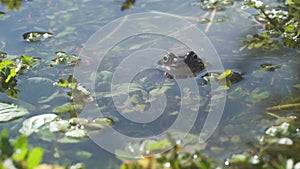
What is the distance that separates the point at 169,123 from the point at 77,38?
0.87 metres

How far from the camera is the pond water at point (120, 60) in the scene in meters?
1.68

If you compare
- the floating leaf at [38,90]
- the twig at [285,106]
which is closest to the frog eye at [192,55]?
the twig at [285,106]

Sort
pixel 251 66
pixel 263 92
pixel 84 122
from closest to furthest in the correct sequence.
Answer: pixel 84 122 → pixel 263 92 → pixel 251 66

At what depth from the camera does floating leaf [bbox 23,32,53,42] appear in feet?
7.98

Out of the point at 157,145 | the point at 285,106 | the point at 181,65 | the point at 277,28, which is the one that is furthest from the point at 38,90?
the point at 277,28

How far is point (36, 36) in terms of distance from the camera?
2451 mm

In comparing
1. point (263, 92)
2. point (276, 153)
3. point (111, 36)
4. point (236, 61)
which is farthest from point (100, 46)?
point (276, 153)

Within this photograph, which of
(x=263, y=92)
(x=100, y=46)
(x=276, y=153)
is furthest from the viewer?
(x=100, y=46)

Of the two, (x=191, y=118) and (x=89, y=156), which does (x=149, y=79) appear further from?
(x=89, y=156)

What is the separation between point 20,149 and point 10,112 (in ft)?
2.03

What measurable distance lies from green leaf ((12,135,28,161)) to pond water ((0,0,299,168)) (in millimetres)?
342

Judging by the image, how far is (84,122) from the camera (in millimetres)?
1776

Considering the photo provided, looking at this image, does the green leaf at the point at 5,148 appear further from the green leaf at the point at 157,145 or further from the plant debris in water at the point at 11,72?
the plant debris in water at the point at 11,72

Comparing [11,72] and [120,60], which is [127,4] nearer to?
[120,60]
